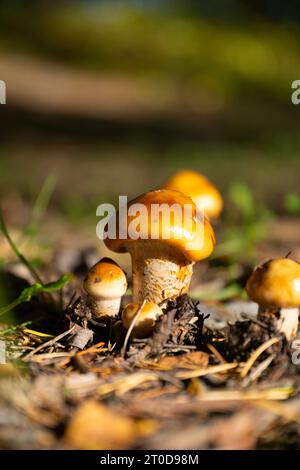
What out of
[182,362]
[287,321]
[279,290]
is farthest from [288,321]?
[182,362]

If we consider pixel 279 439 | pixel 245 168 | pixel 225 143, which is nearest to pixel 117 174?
pixel 245 168

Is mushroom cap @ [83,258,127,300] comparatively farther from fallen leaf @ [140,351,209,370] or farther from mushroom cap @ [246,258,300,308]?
mushroom cap @ [246,258,300,308]

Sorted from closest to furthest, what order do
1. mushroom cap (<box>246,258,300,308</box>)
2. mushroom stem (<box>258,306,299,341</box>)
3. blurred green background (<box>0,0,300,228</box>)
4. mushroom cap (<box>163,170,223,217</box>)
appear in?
mushroom cap (<box>246,258,300,308</box>), mushroom stem (<box>258,306,299,341</box>), mushroom cap (<box>163,170,223,217</box>), blurred green background (<box>0,0,300,228</box>)

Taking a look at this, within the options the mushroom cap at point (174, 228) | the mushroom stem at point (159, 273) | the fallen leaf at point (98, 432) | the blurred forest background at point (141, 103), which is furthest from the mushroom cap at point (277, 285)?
the blurred forest background at point (141, 103)

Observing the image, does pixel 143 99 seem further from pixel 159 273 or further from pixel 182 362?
pixel 182 362

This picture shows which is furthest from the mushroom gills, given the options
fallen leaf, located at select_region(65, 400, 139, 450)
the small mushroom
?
fallen leaf, located at select_region(65, 400, 139, 450)
